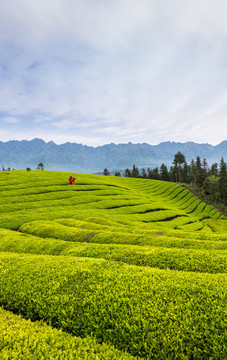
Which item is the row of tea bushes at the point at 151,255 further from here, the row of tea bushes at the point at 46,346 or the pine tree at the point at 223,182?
the pine tree at the point at 223,182

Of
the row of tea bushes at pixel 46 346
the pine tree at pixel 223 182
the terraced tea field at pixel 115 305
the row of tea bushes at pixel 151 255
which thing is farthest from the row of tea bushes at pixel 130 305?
the pine tree at pixel 223 182

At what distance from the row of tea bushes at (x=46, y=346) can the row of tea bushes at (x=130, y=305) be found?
0.51 metres

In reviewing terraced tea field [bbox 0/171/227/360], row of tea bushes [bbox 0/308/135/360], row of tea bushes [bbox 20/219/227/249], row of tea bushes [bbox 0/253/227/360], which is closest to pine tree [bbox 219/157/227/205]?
row of tea bushes [bbox 20/219/227/249]

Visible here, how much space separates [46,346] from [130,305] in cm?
286

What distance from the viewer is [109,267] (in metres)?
9.42

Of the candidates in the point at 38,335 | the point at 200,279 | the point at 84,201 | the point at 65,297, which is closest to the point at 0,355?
the point at 38,335

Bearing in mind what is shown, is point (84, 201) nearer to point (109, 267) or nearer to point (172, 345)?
point (109, 267)

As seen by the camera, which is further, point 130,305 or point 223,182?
point 223,182

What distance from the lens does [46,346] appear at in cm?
542

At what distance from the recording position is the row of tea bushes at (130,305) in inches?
218

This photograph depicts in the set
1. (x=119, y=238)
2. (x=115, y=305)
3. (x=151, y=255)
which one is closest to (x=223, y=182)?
(x=119, y=238)

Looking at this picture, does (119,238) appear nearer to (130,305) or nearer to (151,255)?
(151,255)

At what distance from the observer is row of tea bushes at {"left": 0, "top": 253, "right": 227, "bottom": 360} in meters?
5.53

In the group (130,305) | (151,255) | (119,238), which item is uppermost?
(130,305)
